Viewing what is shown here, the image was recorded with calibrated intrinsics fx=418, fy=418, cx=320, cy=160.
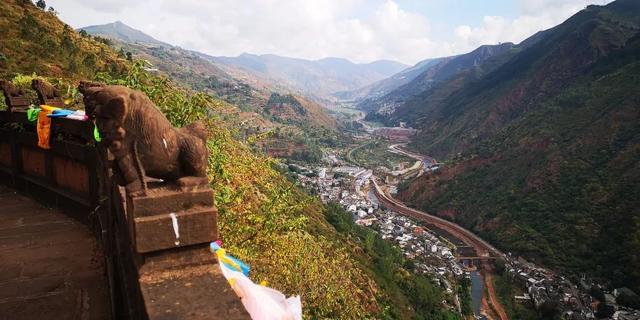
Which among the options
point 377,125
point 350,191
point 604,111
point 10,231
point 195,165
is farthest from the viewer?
point 377,125

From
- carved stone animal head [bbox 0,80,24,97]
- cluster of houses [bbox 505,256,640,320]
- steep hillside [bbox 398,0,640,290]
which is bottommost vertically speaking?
cluster of houses [bbox 505,256,640,320]

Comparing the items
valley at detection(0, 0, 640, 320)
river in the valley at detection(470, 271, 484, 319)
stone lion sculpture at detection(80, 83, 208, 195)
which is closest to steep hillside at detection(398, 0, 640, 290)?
valley at detection(0, 0, 640, 320)

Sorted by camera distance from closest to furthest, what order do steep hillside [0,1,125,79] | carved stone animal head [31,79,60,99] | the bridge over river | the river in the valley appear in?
the bridge over river, carved stone animal head [31,79,60,99], steep hillside [0,1,125,79], the river in the valley

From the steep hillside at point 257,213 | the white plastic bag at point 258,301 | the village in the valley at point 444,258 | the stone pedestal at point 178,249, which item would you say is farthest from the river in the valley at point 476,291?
the stone pedestal at point 178,249

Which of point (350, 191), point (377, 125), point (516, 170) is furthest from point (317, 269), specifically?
point (377, 125)

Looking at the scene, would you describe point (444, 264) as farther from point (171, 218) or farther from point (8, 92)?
point (171, 218)

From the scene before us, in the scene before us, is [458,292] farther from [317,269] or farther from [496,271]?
[317,269]

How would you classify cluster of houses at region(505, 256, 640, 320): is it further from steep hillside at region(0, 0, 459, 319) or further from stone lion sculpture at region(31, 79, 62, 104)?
stone lion sculpture at region(31, 79, 62, 104)
